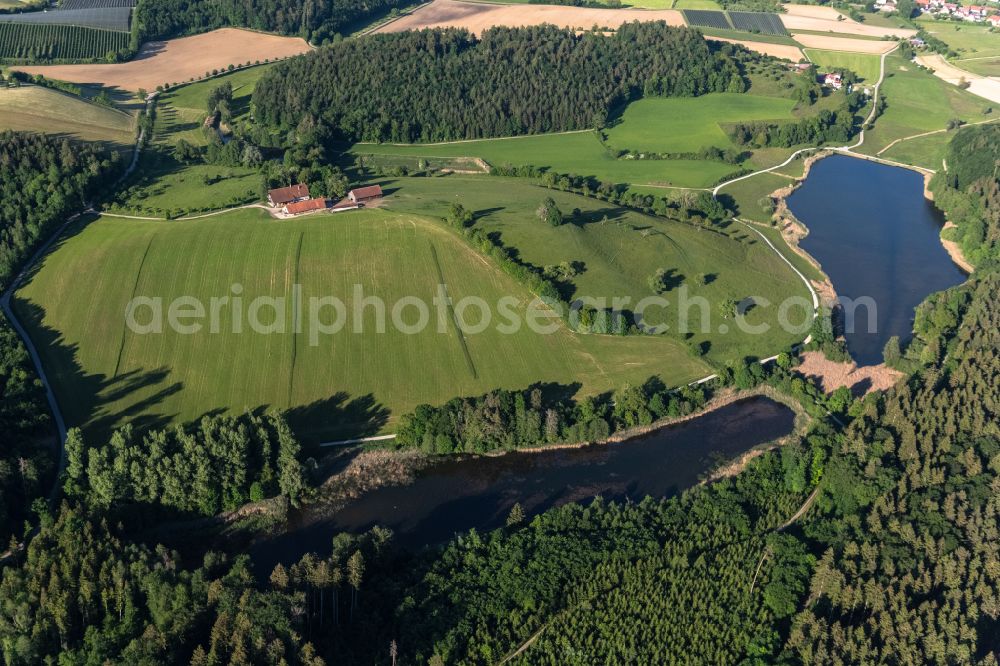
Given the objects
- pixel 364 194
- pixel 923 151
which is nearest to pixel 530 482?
pixel 364 194

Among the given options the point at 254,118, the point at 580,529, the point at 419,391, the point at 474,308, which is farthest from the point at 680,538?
the point at 254,118

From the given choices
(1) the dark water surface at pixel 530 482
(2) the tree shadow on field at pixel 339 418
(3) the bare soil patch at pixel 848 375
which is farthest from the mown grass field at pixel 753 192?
(2) the tree shadow on field at pixel 339 418

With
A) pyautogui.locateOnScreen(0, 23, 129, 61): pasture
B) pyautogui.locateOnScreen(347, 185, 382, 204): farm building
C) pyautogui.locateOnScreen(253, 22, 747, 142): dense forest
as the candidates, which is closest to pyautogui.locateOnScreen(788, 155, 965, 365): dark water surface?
pyautogui.locateOnScreen(253, 22, 747, 142): dense forest

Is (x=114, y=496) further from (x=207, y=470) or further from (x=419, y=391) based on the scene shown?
(x=419, y=391)

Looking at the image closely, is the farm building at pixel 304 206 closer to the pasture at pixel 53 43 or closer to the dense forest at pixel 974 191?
the dense forest at pixel 974 191

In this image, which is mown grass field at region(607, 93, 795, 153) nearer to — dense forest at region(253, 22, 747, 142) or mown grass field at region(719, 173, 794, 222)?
dense forest at region(253, 22, 747, 142)

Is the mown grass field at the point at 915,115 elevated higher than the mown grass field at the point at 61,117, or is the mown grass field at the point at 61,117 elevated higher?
the mown grass field at the point at 915,115
